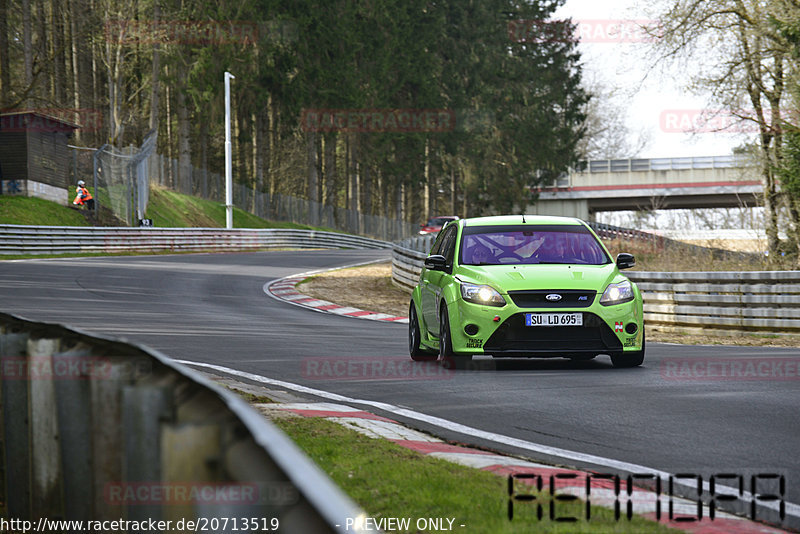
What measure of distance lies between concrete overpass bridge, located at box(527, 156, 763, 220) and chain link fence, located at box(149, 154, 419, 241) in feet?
37.6

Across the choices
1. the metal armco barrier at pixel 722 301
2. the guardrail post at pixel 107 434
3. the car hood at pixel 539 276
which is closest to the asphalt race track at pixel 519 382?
the car hood at pixel 539 276

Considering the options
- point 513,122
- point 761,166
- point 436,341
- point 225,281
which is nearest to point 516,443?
point 436,341

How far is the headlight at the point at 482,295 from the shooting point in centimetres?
1116

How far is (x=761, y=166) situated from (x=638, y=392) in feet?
83.1

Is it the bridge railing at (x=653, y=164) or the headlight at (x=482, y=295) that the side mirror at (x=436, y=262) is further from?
the bridge railing at (x=653, y=164)

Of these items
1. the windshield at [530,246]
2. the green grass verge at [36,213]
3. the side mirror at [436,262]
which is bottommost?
the side mirror at [436,262]

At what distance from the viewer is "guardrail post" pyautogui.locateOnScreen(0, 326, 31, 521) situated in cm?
470

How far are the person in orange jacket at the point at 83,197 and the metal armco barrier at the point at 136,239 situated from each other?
403cm

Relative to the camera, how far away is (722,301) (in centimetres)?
1809

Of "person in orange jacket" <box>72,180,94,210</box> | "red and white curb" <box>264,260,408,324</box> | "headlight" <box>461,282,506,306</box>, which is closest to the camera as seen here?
"headlight" <box>461,282,506,306</box>

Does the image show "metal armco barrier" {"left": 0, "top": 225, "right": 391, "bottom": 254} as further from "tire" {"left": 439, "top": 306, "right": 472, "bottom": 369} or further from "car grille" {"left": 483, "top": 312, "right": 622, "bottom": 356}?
"car grille" {"left": 483, "top": 312, "right": 622, "bottom": 356}

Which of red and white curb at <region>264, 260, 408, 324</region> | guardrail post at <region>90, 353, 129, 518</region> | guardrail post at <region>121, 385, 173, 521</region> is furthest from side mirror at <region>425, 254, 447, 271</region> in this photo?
red and white curb at <region>264, 260, 408, 324</region>

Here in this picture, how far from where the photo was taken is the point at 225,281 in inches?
1133

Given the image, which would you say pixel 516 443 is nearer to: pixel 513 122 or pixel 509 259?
pixel 509 259
